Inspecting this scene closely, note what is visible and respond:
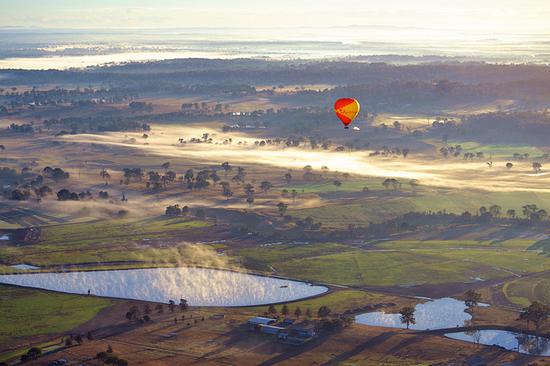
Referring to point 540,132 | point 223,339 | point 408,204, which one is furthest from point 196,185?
point 540,132

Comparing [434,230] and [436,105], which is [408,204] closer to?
[434,230]

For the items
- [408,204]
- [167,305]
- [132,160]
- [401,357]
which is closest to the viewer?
[401,357]

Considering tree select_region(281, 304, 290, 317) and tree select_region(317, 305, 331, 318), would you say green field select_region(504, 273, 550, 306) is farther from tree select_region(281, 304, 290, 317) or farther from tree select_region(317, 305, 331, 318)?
tree select_region(281, 304, 290, 317)

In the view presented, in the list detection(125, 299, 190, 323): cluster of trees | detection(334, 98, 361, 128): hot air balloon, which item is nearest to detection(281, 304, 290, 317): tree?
detection(125, 299, 190, 323): cluster of trees

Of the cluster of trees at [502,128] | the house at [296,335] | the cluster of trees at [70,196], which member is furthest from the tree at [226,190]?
the cluster of trees at [502,128]

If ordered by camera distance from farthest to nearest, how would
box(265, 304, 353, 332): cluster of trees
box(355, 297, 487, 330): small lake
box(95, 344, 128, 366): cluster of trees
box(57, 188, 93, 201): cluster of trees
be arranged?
box(57, 188, 93, 201): cluster of trees, box(355, 297, 487, 330): small lake, box(265, 304, 353, 332): cluster of trees, box(95, 344, 128, 366): cluster of trees
